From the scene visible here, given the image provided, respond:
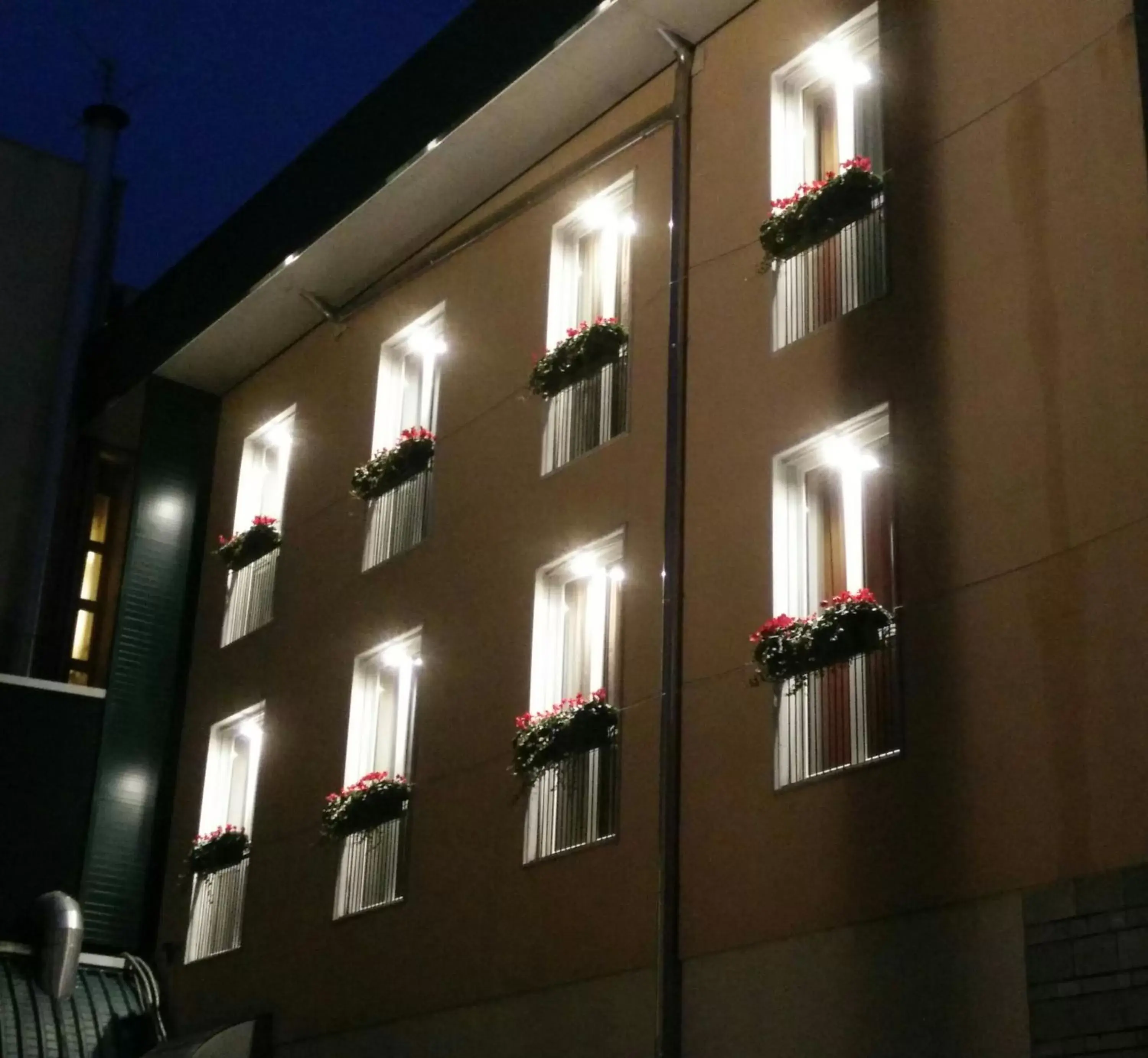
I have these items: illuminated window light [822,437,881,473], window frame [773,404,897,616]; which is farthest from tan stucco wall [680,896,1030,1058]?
illuminated window light [822,437,881,473]

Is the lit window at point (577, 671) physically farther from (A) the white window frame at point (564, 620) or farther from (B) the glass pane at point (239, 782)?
(B) the glass pane at point (239, 782)

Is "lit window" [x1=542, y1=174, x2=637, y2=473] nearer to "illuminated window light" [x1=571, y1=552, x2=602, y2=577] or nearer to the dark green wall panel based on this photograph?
"illuminated window light" [x1=571, y1=552, x2=602, y2=577]

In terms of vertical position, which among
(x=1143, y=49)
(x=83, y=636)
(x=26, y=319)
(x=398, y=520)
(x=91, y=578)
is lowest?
(x=398, y=520)

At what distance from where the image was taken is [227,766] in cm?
1889

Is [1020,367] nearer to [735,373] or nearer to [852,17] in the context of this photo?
[735,373]

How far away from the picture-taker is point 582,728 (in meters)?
13.6

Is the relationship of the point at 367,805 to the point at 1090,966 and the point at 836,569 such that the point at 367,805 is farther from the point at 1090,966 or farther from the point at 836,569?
the point at 1090,966

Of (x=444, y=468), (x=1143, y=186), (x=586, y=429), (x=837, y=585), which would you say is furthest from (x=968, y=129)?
(x=444, y=468)

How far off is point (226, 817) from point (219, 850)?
0.93 metres

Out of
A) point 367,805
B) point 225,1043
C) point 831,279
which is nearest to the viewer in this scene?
point 831,279

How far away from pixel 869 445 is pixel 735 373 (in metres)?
1.45

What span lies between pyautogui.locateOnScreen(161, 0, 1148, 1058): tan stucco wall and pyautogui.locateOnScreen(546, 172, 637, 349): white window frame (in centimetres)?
15

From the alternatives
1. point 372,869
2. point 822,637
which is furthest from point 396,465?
point 822,637

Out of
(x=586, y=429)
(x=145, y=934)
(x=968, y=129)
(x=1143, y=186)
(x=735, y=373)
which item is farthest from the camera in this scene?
(x=145, y=934)
